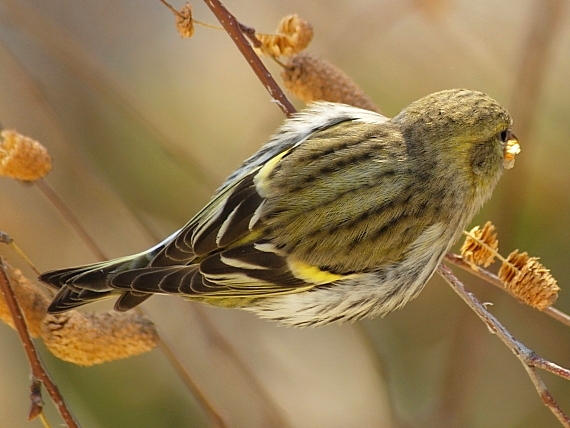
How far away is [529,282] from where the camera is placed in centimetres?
174

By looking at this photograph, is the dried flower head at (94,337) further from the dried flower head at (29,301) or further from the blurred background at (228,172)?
the blurred background at (228,172)

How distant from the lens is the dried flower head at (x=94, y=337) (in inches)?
67.0

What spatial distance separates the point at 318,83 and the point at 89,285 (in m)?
0.80

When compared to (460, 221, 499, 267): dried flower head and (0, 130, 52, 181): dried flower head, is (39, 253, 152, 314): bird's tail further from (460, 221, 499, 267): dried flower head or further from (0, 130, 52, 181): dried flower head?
(460, 221, 499, 267): dried flower head

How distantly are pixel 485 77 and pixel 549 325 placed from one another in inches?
46.8

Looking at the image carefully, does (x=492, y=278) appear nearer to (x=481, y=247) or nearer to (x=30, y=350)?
(x=481, y=247)

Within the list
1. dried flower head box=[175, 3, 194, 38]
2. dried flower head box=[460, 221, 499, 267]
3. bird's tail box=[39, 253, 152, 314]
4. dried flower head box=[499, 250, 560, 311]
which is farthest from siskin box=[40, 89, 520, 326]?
dried flower head box=[175, 3, 194, 38]

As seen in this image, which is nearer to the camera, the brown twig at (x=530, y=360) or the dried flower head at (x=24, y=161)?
the brown twig at (x=530, y=360)

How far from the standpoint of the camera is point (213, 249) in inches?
78.5

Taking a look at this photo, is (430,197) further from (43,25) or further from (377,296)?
(43,25)

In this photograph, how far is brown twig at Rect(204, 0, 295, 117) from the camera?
6.02ft

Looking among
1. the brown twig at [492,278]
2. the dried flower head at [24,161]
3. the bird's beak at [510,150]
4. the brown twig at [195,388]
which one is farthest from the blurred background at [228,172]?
the brown twig at [195,388]

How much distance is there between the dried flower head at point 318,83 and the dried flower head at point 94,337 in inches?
30.0

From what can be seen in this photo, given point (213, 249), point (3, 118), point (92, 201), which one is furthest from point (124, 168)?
point (213, 249)
